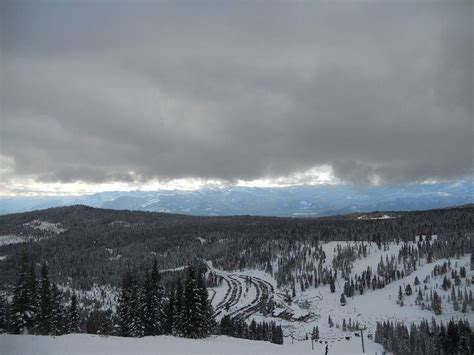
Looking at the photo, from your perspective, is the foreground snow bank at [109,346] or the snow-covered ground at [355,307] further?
the snow-covered ground at [355,307]

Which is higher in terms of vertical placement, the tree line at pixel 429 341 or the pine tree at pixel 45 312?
the pine tree at pixel 45 312

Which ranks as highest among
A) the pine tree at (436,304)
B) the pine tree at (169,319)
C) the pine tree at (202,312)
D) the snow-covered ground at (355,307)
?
the pine tree at (202,312)

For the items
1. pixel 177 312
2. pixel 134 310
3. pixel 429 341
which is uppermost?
pixel 134 310

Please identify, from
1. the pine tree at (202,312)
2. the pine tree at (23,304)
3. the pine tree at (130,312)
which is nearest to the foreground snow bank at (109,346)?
the pine tree at (202,312)

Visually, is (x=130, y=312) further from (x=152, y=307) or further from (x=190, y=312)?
(x=190, y=312)

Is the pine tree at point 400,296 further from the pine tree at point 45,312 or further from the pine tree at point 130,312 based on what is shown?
the pine tree at point 45,312

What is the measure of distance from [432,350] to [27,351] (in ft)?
369

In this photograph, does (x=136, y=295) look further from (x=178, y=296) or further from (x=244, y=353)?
(x=244, y=353)

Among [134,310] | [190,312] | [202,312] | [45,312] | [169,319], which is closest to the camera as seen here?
[45,312]

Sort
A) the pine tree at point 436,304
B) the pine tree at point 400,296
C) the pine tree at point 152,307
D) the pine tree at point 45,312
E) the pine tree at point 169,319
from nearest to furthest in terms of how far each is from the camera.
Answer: the pine tree at point 45,312
the pine tree at point 152,307
the pine tree at point 169,319
the pine tree at point 436,304
the pine tree at point 400,296

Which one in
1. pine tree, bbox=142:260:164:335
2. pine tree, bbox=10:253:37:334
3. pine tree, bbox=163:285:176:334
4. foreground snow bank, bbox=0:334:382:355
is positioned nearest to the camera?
foreground snow bank, bbox=0:334:382:355

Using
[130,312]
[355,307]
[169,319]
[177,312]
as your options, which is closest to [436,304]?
[355,307]

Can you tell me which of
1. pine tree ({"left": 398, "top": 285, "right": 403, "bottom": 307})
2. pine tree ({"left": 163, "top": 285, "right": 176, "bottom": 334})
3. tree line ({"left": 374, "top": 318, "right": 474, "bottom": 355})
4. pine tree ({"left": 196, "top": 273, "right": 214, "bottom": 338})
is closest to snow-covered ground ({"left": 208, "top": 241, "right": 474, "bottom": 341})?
pine tree ({"left": 398, "top": 285, "right": 403, "bottom": 307})

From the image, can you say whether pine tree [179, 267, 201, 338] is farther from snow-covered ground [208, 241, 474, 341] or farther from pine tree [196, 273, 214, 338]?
snow-covered ground [208, 241, 474, 341]
